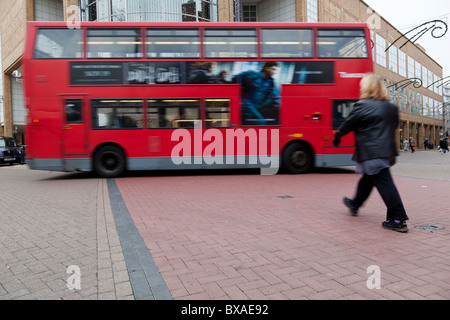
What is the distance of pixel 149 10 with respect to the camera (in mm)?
20094

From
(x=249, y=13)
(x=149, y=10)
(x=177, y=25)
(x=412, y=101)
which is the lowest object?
(x=177, y=25)

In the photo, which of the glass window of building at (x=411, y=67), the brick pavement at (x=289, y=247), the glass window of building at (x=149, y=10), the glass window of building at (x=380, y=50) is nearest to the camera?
the brick pavement at (x=289, y=247)

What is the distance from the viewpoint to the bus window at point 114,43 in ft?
31.8

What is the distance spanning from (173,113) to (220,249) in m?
7.23

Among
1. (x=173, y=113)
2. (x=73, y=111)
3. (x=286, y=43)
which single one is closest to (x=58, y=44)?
(x=73, y=111)

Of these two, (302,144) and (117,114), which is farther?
(302,144)

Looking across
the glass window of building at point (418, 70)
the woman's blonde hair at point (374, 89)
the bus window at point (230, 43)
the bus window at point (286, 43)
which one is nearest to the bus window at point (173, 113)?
the bus window at point (230, 43)

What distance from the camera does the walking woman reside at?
395 cm

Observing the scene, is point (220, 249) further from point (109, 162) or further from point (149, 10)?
point (149, 10)

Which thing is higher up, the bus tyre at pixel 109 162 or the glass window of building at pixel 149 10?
the glass window of building at pixel 149 10

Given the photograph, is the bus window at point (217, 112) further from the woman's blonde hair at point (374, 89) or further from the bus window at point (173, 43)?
the woman's blonde hair at point (374, 89)

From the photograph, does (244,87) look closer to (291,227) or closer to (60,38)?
(60,38)

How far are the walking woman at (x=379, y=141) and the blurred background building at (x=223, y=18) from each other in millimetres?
8008
